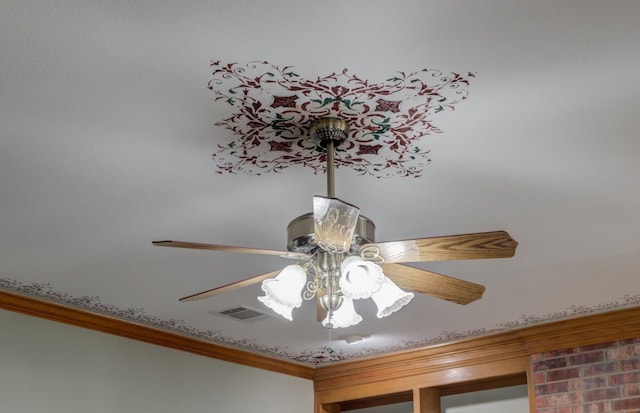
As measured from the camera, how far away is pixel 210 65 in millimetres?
2102

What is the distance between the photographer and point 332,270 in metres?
2.29

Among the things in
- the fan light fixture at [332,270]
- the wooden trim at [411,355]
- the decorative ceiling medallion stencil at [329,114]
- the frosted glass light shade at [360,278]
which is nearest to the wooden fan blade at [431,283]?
the fan light fixture at [332,270]

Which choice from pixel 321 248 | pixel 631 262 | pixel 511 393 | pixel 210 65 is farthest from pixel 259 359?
pixel 210 65

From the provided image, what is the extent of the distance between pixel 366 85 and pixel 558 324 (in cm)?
254

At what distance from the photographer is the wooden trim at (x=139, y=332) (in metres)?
3.92

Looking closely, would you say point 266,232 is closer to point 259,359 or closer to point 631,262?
point 631,262

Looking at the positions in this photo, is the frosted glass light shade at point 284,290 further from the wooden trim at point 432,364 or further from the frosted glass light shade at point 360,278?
the wooden trim at point 432,364

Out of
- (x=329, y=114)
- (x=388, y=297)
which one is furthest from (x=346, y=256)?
(x=329, y=114)

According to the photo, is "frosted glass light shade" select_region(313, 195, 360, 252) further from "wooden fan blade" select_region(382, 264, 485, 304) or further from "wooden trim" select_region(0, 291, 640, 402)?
"wooden trim" select_region(0, 291, 640, 402)

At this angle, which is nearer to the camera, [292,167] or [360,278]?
[360,278]

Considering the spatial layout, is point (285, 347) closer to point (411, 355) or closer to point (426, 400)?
point (411, 355)

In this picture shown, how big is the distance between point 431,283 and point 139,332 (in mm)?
2377

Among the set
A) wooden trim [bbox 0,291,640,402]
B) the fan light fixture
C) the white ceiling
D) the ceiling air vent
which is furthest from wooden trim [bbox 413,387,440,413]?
the fan light fixture

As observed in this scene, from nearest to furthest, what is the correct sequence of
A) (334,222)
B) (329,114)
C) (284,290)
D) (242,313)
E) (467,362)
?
(334,222), (284,290), (329,114), (242,313), (467,362)
